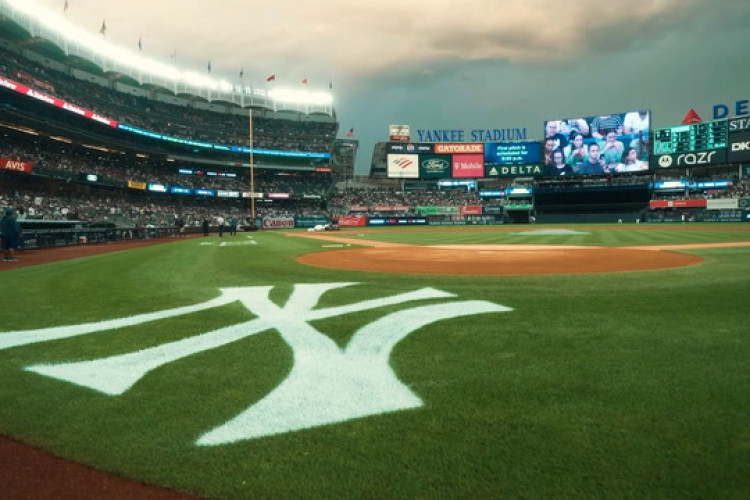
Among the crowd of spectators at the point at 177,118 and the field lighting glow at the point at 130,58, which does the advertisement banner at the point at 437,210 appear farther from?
the field lighting glow at the point at 130,58

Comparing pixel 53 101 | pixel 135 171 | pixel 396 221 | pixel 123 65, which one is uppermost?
pixel 123 65

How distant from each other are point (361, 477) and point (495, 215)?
6913 cm

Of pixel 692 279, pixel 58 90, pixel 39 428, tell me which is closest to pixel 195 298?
pixel 39 428

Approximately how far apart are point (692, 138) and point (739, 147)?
17.8ft

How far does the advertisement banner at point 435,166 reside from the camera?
75.9 meters

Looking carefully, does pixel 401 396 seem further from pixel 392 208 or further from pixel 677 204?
pixel 392 208

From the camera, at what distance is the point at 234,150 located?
6881 centimetres

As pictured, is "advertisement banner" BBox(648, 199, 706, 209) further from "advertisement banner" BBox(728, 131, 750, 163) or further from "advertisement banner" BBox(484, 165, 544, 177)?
"advertisement banner" BBox(484, 165, 544, 177)

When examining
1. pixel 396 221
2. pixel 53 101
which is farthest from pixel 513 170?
pixel 53 101

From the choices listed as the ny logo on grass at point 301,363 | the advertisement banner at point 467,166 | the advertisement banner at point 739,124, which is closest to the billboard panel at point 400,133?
the advertisement banner at point 467,166

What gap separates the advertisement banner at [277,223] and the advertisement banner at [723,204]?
56529 millimetres

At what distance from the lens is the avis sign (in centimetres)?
5819

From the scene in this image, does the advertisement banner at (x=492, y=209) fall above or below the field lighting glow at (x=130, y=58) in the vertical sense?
below

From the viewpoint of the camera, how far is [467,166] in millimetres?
75062
